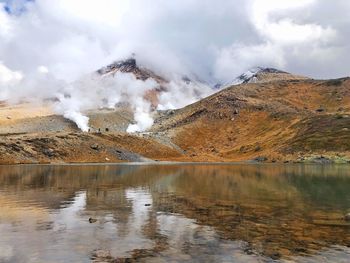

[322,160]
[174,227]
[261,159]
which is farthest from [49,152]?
[174,227]

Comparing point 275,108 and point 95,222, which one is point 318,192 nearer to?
point 95,222

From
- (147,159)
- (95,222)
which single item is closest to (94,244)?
(95,222)

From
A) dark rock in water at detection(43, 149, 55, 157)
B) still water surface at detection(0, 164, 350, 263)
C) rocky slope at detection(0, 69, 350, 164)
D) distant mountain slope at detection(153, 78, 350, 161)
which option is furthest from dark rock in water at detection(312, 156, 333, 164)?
still water surface at detection(0, 164, 350, 263)

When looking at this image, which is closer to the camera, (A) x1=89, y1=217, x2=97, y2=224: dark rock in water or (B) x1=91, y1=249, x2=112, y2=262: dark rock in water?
(B) x1=91, y1=249, x2=112, y2=262: dark rock in water

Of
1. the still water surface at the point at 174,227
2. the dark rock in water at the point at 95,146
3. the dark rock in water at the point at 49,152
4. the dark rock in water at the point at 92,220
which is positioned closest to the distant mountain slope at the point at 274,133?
the dark rock in water at the point at 95,146

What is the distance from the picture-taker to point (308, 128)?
154875 mm

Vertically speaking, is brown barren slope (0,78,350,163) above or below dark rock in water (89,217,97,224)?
above

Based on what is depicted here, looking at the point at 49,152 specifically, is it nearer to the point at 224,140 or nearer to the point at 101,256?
the point at 224,140

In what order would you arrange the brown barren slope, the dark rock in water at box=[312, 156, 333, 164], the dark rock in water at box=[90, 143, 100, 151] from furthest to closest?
the dark rock in water at box=[90, 143, 100, 151], the brown barren slope, the dark rock in water at box=[312, 156, 333, 164]

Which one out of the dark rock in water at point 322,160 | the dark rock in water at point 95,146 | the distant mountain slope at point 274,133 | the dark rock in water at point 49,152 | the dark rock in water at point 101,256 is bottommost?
the dark rock in water at point 101,256

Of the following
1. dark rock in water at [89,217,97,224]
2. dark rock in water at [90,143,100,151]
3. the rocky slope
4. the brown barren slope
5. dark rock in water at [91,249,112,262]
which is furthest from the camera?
dark rock in water at [90,143,100,151]

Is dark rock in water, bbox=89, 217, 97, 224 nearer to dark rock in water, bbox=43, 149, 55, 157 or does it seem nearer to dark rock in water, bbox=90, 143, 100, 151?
dark rock in water, bbox=43, 149, 55, 157

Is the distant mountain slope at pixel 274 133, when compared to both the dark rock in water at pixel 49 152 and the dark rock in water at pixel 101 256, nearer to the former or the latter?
the dark rock in water at pixel 49 152

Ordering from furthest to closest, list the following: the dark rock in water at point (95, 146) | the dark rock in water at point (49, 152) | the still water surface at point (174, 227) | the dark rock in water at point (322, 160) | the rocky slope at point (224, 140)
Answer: the dark rock in water at point (95, 146)
the dark rock in water at point (49, 152)
the rocky slope at point (224, 140)
the dark rock in water at point (322, 160)
the still water surface at point (174, 227)
